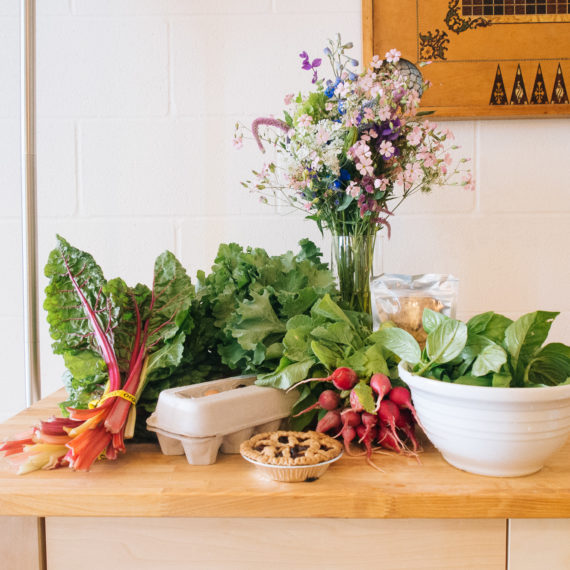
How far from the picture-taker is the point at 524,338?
658 millimetres

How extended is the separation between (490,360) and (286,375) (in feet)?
0.95

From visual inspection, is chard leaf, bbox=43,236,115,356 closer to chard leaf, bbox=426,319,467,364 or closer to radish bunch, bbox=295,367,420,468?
radish bunch, bbox=295,367,420,468

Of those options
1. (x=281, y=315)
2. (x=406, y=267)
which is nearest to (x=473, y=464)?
(x=281, y=315)

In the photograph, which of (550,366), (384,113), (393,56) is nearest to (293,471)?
(550,366)

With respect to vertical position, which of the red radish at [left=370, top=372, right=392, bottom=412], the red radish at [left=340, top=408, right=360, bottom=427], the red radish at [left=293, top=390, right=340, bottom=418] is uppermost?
the red radish at [left=370, top=372, right=392, bottom=412]

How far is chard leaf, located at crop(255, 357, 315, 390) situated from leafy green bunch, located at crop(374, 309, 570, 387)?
0.49 feet

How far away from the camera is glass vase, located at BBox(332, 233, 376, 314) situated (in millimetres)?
951

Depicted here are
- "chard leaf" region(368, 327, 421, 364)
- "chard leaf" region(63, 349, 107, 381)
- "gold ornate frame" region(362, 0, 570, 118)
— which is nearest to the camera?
"chard leaf" region(368, 327, 421, 364)

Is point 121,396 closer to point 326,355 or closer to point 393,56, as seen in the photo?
point 326,355

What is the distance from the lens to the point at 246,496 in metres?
0.63

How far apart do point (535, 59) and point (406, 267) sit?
0.56 m

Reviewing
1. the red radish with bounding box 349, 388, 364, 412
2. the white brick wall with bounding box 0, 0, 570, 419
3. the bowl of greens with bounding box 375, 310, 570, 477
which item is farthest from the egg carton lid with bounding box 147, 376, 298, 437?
the white brick wall with bounding box 0, 0, 570, 419

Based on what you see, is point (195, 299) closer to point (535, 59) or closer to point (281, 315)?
point (281, 315)

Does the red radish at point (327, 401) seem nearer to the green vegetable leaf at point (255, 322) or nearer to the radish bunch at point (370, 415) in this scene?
the radish bunch at point (370, 415)
